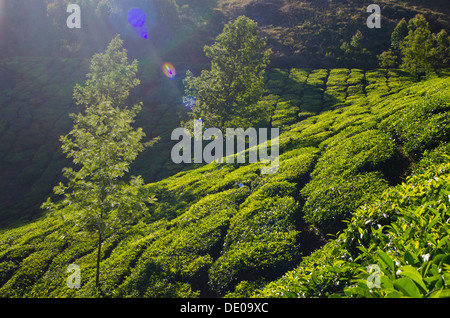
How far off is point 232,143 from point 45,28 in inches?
4004

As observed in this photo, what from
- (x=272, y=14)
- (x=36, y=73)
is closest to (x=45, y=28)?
(x=36, y=73)

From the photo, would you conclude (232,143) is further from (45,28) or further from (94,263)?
(45,28)

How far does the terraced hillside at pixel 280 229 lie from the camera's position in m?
6.76

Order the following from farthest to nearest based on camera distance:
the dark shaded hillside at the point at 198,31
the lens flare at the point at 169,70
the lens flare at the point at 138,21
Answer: the lens flare at the point at 138,21 → the dark shaded hillside at the point at 198,31 → the lens flare at the point at 169,70

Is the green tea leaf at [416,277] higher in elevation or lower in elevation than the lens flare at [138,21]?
lower

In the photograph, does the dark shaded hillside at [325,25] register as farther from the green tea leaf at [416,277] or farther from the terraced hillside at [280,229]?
the green tea leaf at [416,277]

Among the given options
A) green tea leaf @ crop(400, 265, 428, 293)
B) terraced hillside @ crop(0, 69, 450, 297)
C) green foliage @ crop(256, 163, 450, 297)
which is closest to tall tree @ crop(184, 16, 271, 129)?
terraced hillside @ crop(0, 69, 450, 297)

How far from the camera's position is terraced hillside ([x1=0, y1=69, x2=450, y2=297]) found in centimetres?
676

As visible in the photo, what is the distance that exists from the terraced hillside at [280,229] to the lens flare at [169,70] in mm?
57661

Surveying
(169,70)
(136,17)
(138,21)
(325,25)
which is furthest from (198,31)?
(325,25)

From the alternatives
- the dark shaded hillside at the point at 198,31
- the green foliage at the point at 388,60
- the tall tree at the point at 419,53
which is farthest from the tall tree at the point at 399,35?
the tall tree at the point at 419,53

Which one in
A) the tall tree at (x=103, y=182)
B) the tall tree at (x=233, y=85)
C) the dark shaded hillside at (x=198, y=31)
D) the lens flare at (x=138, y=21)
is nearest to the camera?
the tall tree at (x=103, y=182)

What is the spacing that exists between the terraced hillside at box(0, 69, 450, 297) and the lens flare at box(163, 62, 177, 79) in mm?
57661

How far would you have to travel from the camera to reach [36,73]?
226 feet
